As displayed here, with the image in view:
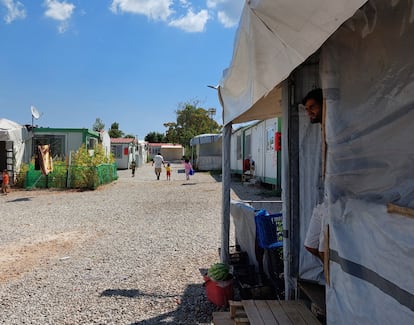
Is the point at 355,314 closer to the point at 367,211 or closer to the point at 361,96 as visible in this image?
the point at 367,211

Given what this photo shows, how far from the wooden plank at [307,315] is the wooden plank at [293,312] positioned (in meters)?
0.02

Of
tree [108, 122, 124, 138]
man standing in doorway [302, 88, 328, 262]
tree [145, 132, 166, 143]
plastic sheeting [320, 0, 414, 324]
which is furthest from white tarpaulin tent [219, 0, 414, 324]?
tree [145, 132, 166, 143]

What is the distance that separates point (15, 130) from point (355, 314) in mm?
16763

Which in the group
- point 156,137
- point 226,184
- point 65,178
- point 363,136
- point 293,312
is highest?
point 156,137

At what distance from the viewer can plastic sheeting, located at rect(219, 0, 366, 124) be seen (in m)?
1.43

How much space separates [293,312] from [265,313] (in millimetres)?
216

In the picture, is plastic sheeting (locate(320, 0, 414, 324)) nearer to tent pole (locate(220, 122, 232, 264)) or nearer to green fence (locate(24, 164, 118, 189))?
tent pole (locate(220, 122, 232, 264))

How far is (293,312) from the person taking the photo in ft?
8.96

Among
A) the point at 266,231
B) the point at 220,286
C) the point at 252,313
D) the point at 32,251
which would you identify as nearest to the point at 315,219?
the point at 252,313

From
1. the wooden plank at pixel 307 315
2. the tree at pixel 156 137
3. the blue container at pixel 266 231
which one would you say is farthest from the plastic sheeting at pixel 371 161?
the tree at pixel 156 137

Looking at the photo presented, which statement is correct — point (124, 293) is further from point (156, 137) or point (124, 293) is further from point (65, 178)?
point (156, 137)

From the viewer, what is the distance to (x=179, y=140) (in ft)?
164

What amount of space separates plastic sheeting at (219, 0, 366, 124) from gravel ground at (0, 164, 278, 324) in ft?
7.47

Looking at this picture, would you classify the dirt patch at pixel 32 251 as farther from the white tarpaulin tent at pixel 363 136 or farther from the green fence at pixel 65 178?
the green fence at pixel 65 178
